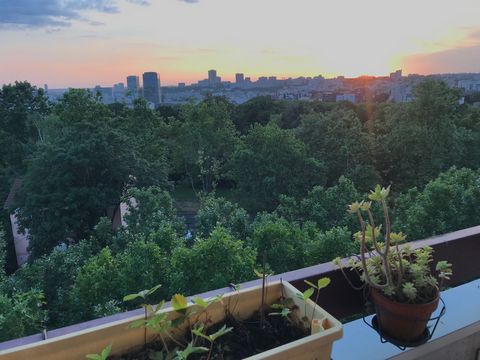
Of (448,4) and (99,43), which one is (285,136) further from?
(448,4)

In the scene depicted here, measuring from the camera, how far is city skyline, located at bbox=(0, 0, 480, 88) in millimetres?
3043

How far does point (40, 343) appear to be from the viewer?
591 mm

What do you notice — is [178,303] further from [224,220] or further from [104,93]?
[104,93]

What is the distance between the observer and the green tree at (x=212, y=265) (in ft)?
7.84

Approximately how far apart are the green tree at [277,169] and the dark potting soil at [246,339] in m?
9.01

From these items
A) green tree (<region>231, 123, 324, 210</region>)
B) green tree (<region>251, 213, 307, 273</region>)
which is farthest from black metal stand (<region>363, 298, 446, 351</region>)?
green tree (<region>231, 123, 324, 210</region>)

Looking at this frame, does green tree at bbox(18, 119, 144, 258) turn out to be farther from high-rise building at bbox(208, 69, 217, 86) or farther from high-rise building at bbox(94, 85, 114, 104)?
high-rise building at bbox(208, 69, 217, 86)

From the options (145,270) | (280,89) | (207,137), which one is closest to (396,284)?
(145,270)

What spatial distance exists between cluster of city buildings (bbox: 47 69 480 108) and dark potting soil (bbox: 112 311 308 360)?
11075 millimetres

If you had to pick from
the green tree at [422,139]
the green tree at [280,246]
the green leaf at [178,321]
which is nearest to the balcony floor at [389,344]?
the green leaf at [178,321]

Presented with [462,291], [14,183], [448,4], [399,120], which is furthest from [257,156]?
[462,291]

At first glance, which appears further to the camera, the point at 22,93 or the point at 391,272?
the point at 22,93

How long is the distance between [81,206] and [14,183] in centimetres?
318

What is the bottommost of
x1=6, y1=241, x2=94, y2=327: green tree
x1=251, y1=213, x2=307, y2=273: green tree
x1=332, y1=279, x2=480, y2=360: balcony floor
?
x1=6, y1=241, x2=94, y2=327: green tree
